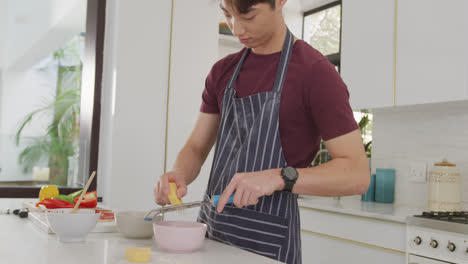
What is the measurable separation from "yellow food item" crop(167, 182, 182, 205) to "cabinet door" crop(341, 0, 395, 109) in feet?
5.85

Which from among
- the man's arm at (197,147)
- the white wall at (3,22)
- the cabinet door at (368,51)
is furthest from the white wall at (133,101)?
the white wall at (3,22)

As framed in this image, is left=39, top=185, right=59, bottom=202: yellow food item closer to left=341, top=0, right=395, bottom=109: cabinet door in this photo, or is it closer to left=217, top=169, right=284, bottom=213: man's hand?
left=217, top=169, right=284, bottom=213: man's hand

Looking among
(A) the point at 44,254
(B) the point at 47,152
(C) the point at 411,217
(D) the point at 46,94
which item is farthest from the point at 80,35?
(A) the point at 44,254

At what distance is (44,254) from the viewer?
1.03m

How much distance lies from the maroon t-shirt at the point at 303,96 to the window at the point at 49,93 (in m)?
1.47

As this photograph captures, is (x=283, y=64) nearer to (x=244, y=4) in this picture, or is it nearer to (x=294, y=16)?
(x=244, y=4)

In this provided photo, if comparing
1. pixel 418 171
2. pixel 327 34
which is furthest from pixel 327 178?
pixel 327 34

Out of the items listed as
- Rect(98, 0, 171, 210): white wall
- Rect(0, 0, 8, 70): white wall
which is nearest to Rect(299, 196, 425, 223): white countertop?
Rect(98, 0, 171, 210): white wall

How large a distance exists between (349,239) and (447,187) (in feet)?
2.01

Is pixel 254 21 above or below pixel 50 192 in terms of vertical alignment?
above

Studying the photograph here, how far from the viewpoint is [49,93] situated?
7.02m

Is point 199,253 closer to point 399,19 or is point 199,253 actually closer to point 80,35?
point 399,19

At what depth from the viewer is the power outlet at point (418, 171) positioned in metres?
2.89

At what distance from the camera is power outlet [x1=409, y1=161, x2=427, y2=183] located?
289cm
